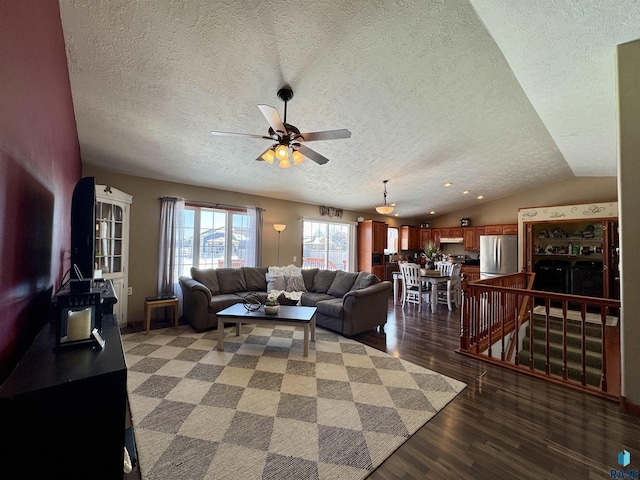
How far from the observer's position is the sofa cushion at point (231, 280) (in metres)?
4.68

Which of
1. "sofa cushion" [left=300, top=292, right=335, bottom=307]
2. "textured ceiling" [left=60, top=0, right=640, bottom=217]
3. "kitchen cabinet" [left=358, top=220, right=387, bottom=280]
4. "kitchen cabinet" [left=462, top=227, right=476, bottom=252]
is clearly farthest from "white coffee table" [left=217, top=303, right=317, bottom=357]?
"kitchen cabinet" [left=462, top=227, right=476, bottom=252]

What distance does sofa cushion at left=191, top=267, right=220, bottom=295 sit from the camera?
4.51 metres

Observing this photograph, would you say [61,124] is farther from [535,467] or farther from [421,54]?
[535,467]

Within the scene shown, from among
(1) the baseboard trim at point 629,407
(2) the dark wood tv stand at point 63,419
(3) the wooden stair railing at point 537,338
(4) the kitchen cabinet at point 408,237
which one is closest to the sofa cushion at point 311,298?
(3) the wooden stair railing at point 537,338

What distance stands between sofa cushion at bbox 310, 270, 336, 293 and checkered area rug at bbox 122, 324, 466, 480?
5.78 feet

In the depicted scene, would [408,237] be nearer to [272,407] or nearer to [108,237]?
[272,407]

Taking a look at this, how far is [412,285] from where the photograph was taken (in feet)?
18.1

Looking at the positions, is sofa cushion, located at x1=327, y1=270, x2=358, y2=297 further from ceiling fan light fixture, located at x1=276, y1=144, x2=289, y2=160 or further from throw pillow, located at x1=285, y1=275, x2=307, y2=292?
ceiling fan light fixture, located at x1=276, y1=144, x2=289, y2=160

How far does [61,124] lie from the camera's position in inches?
80.0

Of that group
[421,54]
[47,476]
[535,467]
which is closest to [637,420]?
[535,467]

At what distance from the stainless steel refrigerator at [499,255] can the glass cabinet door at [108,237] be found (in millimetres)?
8061

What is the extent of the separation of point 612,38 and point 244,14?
2871mm

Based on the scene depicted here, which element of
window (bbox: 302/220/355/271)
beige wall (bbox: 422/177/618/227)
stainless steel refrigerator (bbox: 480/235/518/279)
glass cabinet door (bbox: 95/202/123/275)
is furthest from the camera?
window (bbox: 302/220/355/271)

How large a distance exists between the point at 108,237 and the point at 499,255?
8.25m
